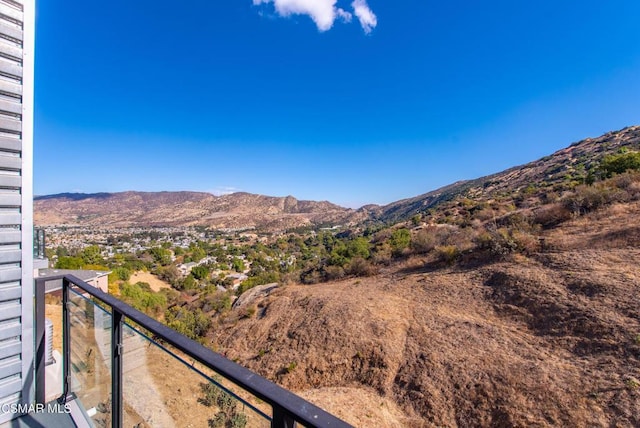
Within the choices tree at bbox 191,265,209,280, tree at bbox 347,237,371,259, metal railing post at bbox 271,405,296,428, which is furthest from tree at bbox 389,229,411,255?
tree at bbox 191,265,209,280

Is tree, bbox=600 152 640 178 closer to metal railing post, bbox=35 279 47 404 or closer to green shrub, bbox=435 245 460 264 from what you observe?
green shrub, bbox=435 245 460 264

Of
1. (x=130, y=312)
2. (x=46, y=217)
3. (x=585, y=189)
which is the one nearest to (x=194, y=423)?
(x=130, y=312)

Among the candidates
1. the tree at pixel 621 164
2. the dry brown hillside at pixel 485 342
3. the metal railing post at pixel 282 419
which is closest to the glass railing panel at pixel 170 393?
the metal railing post at pixel 282 419

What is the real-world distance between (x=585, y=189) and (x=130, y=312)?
13126mm

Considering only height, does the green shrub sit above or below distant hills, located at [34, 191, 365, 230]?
below

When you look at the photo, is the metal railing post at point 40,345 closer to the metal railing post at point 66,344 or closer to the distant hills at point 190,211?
the metal railing post at point 66,344

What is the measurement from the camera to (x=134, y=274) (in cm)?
2689

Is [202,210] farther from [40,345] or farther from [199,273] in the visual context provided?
[40,345]

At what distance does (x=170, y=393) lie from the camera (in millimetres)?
1410

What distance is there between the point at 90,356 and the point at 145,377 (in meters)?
0.81

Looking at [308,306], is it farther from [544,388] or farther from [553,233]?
[553,233]

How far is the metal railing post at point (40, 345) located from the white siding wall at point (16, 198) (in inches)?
2.7

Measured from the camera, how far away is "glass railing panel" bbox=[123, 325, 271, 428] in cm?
99

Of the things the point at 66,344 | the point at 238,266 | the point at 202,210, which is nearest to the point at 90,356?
the point at 66,344
